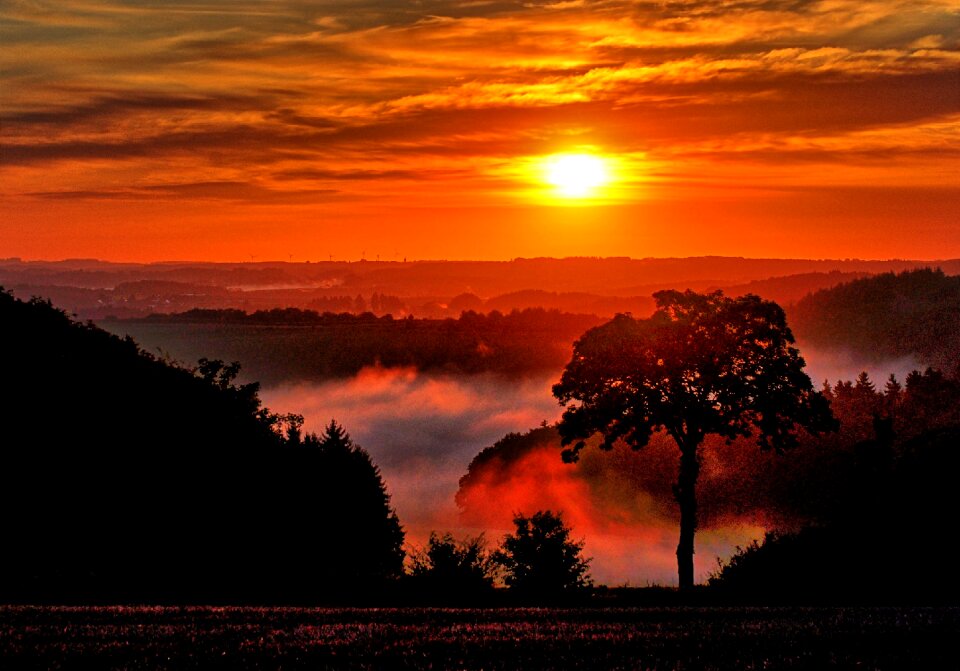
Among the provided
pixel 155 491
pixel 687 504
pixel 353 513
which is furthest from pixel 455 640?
pixel 353 513

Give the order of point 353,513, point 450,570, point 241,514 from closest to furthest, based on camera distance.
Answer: point 450,570 → point 241,514 → point 353,513

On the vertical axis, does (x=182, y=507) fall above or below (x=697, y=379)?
below

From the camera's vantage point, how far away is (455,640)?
22.6m

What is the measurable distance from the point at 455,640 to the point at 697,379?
118 ft

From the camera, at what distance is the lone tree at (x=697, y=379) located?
55.4 meters

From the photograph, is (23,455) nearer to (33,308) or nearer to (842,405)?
(33,308)

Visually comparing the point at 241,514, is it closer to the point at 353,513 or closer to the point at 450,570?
the point at 353,513

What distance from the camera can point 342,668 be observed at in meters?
19.4

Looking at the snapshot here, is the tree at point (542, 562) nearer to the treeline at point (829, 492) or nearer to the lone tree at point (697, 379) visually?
the lone tree at point (697, 379)

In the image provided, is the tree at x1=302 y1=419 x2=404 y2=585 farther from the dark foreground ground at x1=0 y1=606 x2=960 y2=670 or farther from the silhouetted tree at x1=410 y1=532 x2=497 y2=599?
the dark foreground ground at x1=0 y1=606 x2=960 y2=670

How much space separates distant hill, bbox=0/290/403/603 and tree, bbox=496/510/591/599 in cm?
796

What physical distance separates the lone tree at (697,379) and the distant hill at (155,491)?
56.6 feet

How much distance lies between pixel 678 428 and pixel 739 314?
25.4ft

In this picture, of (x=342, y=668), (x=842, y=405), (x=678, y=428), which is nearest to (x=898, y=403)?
(x=842, y=405)
